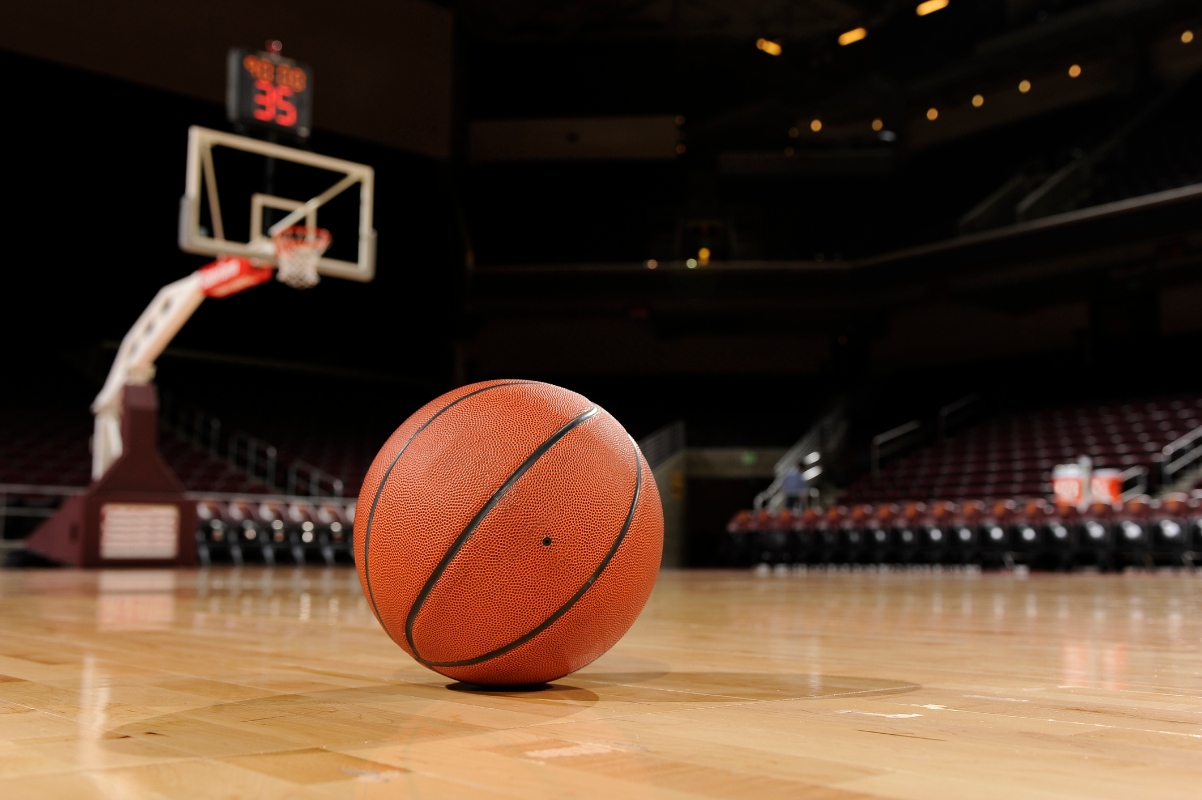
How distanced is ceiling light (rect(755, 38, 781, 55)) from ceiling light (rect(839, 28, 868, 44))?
1.10m

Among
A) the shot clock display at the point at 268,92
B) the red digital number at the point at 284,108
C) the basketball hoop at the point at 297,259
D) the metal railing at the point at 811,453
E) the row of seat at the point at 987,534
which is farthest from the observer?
the metal railing at the point at 811,453

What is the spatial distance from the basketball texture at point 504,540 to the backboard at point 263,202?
8.06 m

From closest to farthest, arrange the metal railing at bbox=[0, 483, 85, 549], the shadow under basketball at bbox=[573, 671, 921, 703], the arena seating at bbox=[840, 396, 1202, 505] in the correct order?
the shadow under basketball at bbox=[573, 671, 921, 703], the metal railing at bbox=[0, 483, 85, 549], the arena seating at bbox=[840, 396, 1202, 505]

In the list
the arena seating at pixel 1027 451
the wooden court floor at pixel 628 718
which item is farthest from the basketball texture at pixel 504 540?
the arena seating at pixel 1027 451

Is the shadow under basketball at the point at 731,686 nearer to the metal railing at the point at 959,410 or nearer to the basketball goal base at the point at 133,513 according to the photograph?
the basketball goal base at the point at 133,513

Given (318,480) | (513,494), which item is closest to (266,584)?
(513,494)

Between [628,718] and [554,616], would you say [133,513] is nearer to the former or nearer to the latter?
[554,616]

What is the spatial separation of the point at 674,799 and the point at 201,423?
17.8 m

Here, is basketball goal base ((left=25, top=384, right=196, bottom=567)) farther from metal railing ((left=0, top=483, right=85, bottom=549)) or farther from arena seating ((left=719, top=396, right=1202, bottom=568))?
arena seating ((left=719, top=396, right=1202, bottom=568))

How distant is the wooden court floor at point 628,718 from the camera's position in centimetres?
122

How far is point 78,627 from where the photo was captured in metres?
3.58

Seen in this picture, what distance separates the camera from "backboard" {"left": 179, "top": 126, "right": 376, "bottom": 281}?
385 inches

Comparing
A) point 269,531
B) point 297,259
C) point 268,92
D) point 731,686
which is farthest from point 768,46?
point 731,686

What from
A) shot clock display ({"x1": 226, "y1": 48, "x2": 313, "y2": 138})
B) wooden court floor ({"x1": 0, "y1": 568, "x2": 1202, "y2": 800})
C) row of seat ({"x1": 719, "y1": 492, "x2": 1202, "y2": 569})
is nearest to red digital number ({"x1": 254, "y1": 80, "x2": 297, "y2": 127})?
shot clock display ({"x1": 226, "y1": 48, "x2": 313, "y2": 138})
